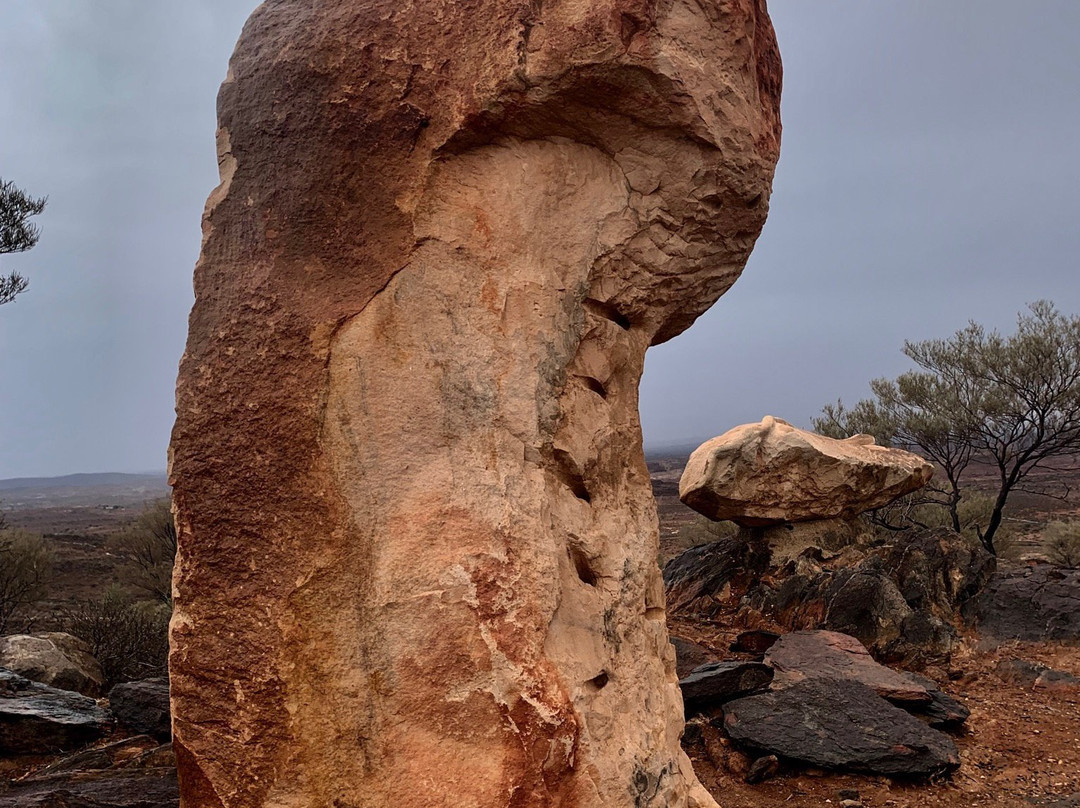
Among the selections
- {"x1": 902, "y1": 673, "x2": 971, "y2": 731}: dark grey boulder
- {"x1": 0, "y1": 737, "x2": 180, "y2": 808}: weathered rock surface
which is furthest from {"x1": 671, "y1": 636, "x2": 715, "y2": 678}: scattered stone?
{"x1": 0, "y1": 737, "x2": 180, "y2": 808}: weathered rock surface

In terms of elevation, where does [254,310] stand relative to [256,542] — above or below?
above

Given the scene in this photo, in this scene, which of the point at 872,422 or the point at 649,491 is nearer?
the point at 649,491

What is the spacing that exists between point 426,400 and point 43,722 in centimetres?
314

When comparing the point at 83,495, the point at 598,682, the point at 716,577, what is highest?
the point at 598,682

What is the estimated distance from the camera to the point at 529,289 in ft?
7.90

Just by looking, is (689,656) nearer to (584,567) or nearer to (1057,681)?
(1057,681)

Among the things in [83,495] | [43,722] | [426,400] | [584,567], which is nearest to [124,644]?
[43,722]

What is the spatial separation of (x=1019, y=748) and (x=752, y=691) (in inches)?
67.0

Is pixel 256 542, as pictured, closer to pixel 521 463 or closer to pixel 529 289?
pixel 521 463

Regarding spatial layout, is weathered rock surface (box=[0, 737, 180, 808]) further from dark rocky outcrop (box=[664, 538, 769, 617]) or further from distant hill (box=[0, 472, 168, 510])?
distant hill (box=[0, 472, 168, 510])

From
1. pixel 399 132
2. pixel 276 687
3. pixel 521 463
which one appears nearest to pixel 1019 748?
pixel 521 463

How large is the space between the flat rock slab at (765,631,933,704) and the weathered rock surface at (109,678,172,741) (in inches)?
149

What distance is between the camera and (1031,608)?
24.9 feet

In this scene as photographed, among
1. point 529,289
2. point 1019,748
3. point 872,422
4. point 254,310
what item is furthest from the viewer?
point 872,422
